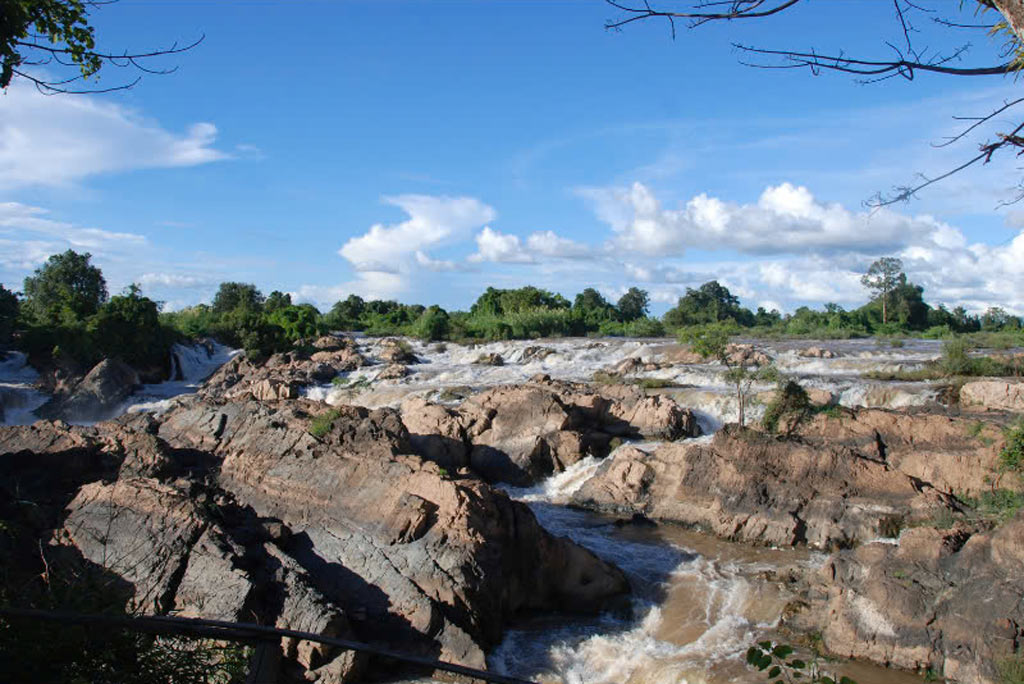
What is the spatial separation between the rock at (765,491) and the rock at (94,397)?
1767 cm

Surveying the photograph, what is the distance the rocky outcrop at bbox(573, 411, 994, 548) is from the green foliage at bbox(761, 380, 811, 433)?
628 mm

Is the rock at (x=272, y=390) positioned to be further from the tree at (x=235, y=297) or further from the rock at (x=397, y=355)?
the tree at (x=235, y=297)

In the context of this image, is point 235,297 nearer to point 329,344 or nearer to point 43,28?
point 329,344

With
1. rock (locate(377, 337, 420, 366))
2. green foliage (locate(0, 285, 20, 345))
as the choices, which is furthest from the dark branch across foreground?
green foliage (locate(0, 285, 20, 345))

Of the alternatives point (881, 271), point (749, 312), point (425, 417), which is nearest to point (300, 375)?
point (425, 417)

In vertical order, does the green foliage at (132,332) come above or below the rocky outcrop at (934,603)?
above

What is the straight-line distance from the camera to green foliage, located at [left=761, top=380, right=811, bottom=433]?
15859mm

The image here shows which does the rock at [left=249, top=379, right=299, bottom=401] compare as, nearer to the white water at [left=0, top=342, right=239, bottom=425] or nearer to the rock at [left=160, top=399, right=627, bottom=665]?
the white water at [left=0, top=342, right=239, bottom=425]

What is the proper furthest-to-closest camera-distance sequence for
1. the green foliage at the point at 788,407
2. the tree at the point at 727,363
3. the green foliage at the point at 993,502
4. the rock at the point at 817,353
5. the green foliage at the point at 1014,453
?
the rock at the point at 817,353
the tree at the point at 727,363
the green foliage at the point at 788,407
the green foliage at the point at 1014,453
the green foliage at the point at 993,502

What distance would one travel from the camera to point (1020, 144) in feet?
11.2

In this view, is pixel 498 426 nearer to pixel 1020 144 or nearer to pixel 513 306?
pixel 1020 144

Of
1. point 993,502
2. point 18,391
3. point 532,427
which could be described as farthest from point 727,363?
point 18,391

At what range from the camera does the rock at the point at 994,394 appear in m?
16.3

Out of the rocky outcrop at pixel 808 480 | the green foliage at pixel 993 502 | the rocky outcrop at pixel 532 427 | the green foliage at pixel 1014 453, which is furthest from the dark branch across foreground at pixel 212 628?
the rocky outcrop at pixel 532 427
